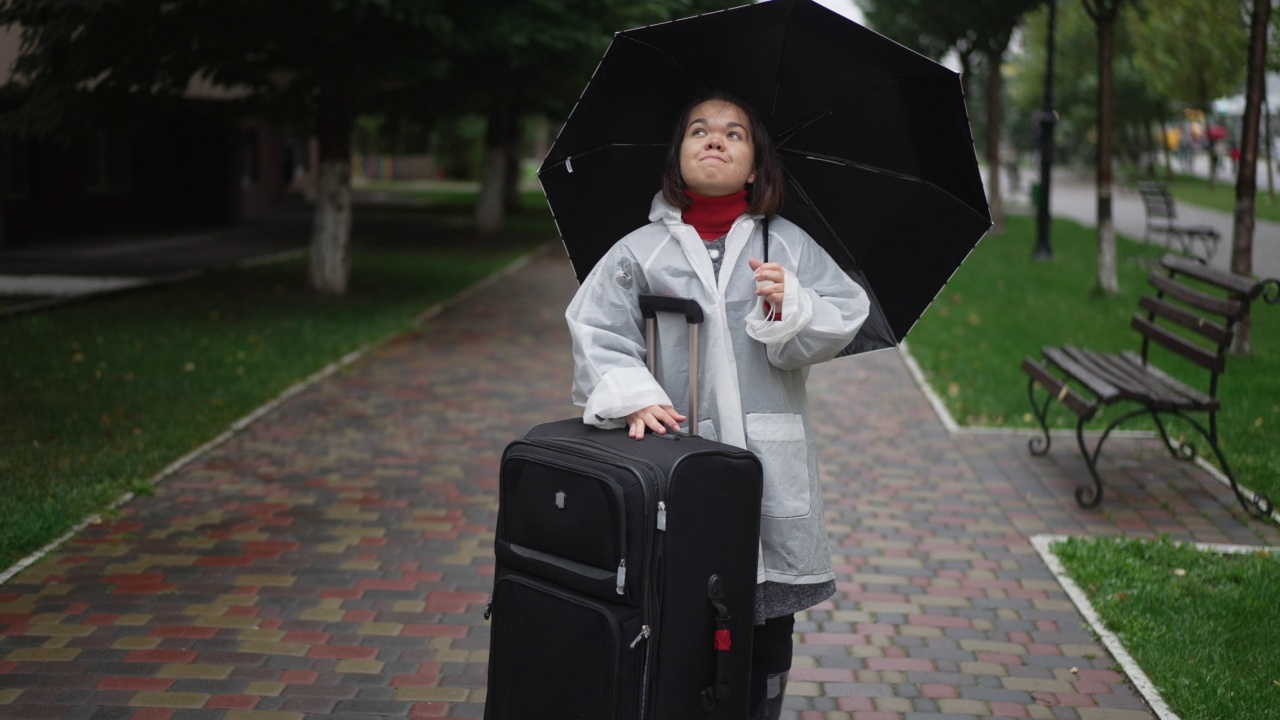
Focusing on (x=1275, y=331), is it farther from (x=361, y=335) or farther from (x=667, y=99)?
(x=667, y=99)

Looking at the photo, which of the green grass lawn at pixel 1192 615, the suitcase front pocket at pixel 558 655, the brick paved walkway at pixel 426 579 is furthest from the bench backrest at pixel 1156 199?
the suitcase front pocket at pixel 558 655

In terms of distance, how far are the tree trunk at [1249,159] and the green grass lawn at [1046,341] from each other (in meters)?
0.73

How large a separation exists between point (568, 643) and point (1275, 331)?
1122cm

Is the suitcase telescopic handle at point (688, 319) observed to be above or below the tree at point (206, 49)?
below

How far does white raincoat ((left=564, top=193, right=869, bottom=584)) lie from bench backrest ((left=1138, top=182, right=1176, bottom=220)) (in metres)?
19.2

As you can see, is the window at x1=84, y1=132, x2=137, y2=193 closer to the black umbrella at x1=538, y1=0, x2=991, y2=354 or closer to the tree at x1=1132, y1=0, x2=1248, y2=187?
the tree at x1=1132, y1=0, x2=1248, y2=187

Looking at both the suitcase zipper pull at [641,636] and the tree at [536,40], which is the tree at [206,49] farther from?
the suitcase zipper pull at [641,636]

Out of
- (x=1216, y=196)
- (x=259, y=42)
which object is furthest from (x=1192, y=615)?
(x=1216, y=196)

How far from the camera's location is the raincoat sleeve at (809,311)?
298cm

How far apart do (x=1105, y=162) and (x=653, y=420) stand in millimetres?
13739

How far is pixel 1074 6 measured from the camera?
141 feet

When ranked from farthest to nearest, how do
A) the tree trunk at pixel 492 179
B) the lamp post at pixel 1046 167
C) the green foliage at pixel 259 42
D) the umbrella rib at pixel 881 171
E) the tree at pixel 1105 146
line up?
the tree trunk at pixel 492 179, the lamp post at pixel 1046 167, the tree at pixel 1105 146, the green foliage at pixel 259 42, the umbrella rib at pixel 881 171

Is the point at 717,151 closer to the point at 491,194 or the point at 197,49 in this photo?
the point at 197,49

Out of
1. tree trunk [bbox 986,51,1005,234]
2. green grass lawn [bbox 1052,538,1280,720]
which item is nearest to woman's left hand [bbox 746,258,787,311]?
green grass lawn [bbox 1052,538,1280,720]
